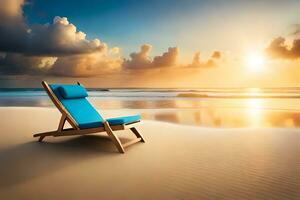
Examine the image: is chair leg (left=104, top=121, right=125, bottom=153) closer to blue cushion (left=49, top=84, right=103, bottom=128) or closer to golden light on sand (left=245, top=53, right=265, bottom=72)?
blue cushion (left=49, top=84, right=103, bottom=128)

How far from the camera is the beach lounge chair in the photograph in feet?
14.0

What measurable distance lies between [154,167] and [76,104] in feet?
6.07

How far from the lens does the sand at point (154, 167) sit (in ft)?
9.33

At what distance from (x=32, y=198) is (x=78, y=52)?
23170mm

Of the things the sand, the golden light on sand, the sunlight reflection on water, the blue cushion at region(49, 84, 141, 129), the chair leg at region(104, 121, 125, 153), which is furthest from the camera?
the golden light on sand

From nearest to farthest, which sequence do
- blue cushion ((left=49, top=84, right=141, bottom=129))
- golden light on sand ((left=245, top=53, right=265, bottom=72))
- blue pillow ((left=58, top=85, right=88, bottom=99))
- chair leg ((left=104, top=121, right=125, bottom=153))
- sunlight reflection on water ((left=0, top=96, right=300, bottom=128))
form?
chair leg ((left=104, top=121, right=125, bottom=153)), blue cushion ((left=49, top=84, right=141, bottom=129)), blue pillow ((left=58, top=85, right=88, bottom=99)), sunlight reflection on water ((left=0, top=96, right=300, bottom=128)), golden light on sand ((left=245, top=53, right=265, bottom=72))

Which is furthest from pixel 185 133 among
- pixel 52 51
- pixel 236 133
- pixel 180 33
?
pixel 52 51

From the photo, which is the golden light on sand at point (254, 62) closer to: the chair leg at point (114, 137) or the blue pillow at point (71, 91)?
the blue pillow at point (71, 91)

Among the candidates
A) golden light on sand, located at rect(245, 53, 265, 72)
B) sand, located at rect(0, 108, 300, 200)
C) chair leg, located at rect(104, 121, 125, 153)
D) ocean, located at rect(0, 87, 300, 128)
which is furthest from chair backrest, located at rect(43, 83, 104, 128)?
golden light on sand, located at rect(245, 53, 265, 72)

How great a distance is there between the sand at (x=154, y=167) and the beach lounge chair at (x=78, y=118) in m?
0.20

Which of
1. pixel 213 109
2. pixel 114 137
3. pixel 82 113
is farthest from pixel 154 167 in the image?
pixel 213 109

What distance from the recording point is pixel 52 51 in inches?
1133

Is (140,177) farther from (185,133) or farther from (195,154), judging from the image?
(185,133)

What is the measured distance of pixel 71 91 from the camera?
15.6 ft
